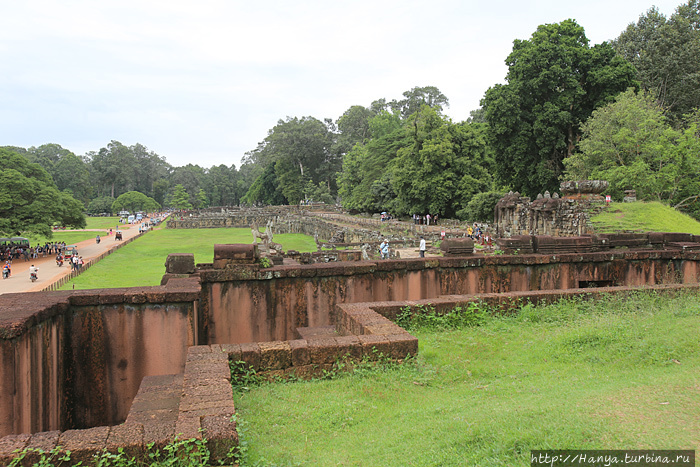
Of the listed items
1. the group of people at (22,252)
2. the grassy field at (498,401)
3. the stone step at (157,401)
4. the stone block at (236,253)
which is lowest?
the group of people at (22,252)

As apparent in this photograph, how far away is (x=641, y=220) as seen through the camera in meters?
16.6

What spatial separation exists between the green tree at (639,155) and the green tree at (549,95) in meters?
4.07

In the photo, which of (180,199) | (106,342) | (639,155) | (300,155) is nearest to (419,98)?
(300,155)

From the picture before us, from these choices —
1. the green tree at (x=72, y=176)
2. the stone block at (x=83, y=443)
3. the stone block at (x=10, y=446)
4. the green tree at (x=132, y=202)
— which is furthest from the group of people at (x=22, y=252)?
the green tree at (x=72, y=176)

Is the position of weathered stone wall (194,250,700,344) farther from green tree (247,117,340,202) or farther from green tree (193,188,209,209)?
green tree (193,188,209,209)

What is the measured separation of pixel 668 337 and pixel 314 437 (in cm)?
416

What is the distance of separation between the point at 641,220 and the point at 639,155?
8.00m

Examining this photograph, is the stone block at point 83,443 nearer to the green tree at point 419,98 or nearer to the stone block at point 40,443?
the stone block at point 40,443

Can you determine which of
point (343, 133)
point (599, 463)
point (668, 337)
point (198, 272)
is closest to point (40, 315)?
point (198, 272)

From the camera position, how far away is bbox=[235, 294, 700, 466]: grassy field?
315 cm

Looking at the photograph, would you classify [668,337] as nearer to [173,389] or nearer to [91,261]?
[173,389]

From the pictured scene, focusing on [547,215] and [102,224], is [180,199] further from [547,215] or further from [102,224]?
[547,215]

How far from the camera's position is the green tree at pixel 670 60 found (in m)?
36.0

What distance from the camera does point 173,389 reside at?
4840 millimetres
